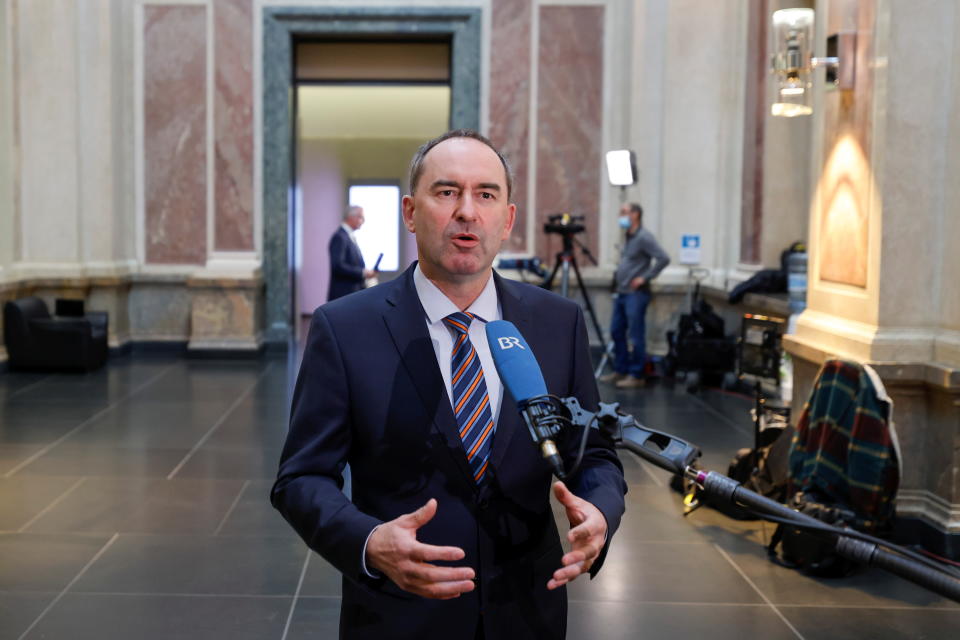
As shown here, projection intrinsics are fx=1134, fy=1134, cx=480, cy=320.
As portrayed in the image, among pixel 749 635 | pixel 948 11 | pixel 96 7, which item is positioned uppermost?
pixel 96 7

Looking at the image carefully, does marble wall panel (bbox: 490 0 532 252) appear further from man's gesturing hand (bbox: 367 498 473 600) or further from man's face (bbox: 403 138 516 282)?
man's gesturing hand (bbox: 367 498 473 600)

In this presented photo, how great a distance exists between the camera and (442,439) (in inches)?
75.5

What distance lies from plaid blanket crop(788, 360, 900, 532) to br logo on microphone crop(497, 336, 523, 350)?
3618 millimetres

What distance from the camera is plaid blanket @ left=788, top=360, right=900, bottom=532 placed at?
194 inches

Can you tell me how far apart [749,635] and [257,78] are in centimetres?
987

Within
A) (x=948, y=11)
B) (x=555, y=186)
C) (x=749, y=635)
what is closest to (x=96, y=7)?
(x=555, y=186)

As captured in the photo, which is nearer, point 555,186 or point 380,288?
point 380,288

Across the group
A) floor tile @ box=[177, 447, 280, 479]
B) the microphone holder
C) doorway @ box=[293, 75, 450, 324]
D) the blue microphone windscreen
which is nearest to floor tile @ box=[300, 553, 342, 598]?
floor tile @ box=[177, 447, 280, 479]

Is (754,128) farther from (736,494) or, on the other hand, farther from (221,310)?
(736,494)

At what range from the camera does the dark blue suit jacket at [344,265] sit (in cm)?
1017

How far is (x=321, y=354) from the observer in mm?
1965

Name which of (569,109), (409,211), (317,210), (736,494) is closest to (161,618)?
(409,211)

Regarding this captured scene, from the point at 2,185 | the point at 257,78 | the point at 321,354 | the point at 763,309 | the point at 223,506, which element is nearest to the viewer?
the point at 321,354

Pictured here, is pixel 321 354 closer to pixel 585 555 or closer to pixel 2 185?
pixel 585 555
